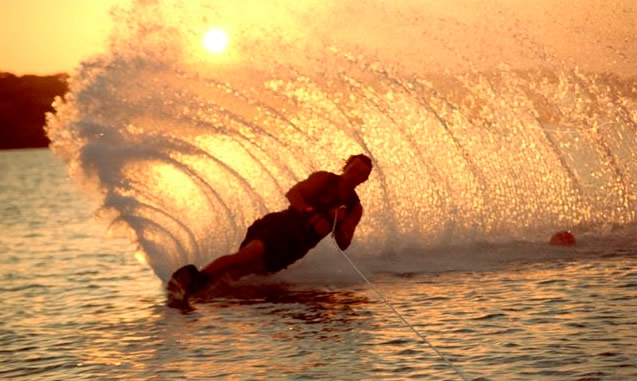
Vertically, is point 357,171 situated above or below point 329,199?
above

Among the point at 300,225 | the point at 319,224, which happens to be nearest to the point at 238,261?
the point at 300,225

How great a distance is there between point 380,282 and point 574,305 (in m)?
2.42

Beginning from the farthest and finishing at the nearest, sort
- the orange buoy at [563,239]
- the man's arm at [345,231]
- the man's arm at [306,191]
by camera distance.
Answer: the orange buoy at [563,239] → the man's arm at [306,191] → the man's arm at [345,231]

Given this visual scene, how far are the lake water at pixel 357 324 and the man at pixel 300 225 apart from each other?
0.30 metres

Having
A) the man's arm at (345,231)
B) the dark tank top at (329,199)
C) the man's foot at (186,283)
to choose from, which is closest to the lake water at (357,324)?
the man's foot at (186,283)

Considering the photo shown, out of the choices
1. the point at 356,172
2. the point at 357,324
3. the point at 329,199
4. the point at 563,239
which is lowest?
the point at 357,324

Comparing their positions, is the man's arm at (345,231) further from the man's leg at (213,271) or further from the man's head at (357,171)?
the man's leg at (213,271)

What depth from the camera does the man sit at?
1188 cm

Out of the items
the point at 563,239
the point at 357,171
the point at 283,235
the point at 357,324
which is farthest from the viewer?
the point at 563,239

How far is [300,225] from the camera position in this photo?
12.0 metres

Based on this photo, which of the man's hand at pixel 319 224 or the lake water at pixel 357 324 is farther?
the man's hand at pixel 319 224

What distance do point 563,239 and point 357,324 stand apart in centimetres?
468

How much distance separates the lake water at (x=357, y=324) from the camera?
8656mm

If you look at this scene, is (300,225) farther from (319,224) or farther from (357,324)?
(357,324)
